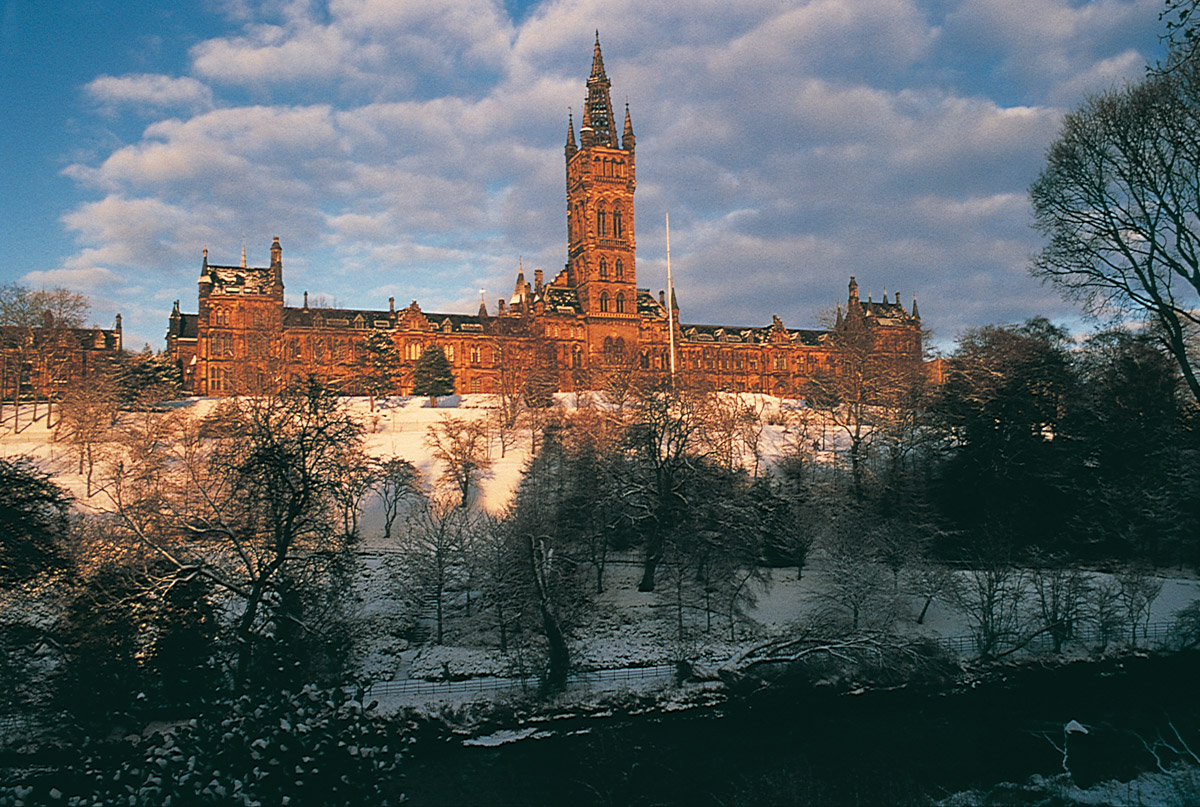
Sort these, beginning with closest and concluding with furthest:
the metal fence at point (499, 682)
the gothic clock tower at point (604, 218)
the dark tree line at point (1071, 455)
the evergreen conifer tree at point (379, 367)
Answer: the metal fence at point (499, 682) → the dark tree line at point (1071, 455) → the evergreen conifer tree at point (379, 367) → the gothic clock tower at point (604, 218)

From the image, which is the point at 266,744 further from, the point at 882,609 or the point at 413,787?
the point at 882,609

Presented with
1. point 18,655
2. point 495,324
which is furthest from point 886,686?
point 495,324

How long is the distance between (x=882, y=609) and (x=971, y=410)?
12589mm

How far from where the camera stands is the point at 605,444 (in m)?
41.8

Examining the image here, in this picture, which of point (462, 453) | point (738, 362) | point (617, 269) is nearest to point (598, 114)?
point (617, 269)

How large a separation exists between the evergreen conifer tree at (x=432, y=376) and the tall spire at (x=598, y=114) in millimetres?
33858

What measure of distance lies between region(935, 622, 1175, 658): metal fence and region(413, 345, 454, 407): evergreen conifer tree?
187ft

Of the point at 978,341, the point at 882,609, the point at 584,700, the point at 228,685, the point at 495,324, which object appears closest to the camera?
the point at 228,685

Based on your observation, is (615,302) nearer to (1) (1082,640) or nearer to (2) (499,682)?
(1) (1082,640)

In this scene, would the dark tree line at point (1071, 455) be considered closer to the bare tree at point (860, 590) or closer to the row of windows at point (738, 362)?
the bare tree at point (860, 590)

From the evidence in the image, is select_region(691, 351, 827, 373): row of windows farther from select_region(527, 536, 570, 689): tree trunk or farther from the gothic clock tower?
select_region(527, 536, 570, 689): tree trunk

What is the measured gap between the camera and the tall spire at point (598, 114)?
93125 millimetres

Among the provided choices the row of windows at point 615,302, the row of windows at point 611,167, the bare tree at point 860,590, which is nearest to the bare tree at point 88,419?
the bare tree at point 860,590

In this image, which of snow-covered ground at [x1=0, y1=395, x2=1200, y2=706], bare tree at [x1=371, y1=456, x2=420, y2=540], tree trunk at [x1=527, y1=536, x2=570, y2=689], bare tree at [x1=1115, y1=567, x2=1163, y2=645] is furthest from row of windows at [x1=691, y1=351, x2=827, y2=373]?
tree trunk at [x1=527, y1=536, x2=570, y2=689]
